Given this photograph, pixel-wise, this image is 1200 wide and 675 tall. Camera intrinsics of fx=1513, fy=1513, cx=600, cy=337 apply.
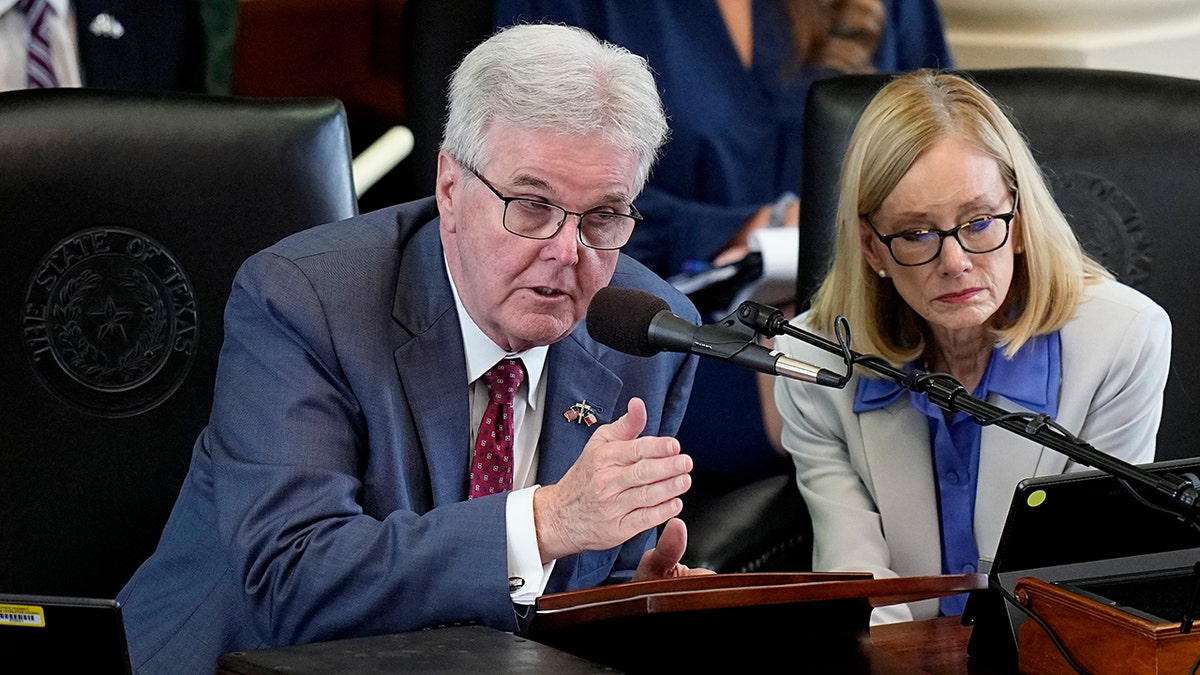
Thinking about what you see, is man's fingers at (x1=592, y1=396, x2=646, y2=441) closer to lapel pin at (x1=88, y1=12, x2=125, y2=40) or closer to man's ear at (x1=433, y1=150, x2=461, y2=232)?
man's ear at (x1=433, y1=150, x2=461, y2=232)

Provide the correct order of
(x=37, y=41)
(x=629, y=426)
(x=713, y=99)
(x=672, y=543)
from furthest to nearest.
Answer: (x=713, y=99)
(x=37, y=41)
(x=672, y=543)
(x=629, y=426)

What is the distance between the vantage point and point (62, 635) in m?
1.05

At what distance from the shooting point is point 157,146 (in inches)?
69.5

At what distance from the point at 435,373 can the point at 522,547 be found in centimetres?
29

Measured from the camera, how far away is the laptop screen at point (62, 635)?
3.42 feet

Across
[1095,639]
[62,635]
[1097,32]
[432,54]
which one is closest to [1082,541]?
[1095,639]

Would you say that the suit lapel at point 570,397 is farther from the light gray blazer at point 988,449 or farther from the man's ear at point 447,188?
the light gray blazer at point 988,449

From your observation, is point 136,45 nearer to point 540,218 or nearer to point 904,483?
point 540,218

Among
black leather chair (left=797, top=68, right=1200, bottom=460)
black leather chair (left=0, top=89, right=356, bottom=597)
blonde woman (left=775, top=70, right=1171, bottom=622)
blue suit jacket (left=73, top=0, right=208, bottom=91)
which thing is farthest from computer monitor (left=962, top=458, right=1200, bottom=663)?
blue suit jacket (left=73, top=0, right=208, bottom=91)

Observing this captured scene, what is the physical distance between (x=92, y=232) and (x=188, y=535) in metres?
0.37

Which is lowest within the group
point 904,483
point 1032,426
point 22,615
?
point 904,483

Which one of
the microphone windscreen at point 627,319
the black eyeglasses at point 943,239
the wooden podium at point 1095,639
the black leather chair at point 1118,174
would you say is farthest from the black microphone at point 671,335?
the black leather chair at point 1118,174

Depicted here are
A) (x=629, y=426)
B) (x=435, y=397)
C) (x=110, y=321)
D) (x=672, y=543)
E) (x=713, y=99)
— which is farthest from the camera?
(x=713, y=99)

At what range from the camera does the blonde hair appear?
184 centimetres
